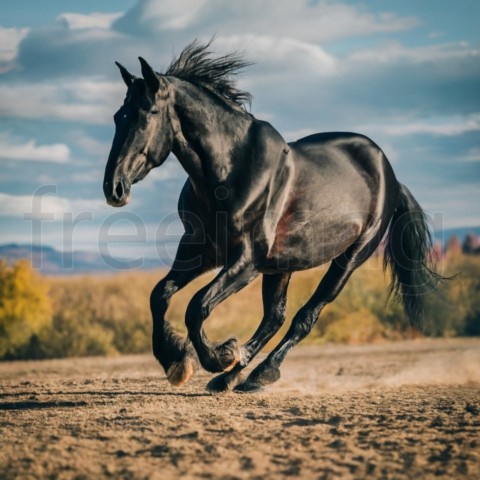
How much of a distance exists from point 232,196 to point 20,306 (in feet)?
24.2

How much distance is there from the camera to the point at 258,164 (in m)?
6.09

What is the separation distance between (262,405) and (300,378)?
2763 millimetres

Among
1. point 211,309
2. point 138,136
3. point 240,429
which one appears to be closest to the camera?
point 240,429

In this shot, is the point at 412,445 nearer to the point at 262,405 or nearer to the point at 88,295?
the point at 262,405

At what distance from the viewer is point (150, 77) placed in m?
5.72

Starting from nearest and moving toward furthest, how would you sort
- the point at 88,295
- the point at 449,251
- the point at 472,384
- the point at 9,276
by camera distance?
the point at 472,384, the point at 9,276, the point at 88,295, the point at 449,251

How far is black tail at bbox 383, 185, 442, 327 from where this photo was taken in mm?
8070

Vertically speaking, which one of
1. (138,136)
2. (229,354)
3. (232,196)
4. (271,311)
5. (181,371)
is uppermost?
(138,136)

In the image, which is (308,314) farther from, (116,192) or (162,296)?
(116,192)

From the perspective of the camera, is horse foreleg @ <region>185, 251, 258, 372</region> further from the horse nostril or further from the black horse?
the horse nostril

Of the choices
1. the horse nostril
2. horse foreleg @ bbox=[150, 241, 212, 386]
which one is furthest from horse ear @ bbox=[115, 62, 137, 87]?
horse foreleg @ bbox=[150, 241, 212, 386]

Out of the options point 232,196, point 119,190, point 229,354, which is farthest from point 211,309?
point 119,190

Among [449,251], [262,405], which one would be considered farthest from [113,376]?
[449,251]

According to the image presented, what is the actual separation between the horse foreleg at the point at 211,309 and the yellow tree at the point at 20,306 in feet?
23.6
